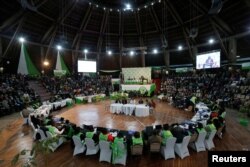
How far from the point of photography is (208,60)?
2031 centimetres

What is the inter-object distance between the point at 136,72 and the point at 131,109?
14.7m

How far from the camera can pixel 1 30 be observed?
53.7ft

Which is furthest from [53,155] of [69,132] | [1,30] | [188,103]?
[1,30]

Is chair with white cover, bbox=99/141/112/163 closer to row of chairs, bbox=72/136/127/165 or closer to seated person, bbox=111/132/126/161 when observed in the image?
row of chairs, bbox=72/136/127/165

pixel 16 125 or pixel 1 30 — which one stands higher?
pixel 1 30

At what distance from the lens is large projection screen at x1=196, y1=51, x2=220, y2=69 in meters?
19.2

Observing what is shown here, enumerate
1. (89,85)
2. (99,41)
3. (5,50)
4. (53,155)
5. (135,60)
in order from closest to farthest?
(53,155), (5,50), (89,85), (99,41), (135,60)

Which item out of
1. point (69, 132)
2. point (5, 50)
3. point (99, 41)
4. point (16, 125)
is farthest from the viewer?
point (99, 41)

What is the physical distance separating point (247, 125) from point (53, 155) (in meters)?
10.3

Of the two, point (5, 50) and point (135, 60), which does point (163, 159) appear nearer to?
point (5, 50)

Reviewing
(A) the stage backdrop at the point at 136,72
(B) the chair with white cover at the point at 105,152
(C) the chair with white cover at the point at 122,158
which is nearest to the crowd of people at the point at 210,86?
(A) the stage backdrop at the point at 136,72

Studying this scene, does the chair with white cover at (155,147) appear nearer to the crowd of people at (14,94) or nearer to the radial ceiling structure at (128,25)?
the radial ceiling structure at (128,25)

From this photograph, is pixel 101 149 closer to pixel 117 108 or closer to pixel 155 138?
pixel 155 138

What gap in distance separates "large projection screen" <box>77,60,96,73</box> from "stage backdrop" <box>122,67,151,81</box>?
489cm
